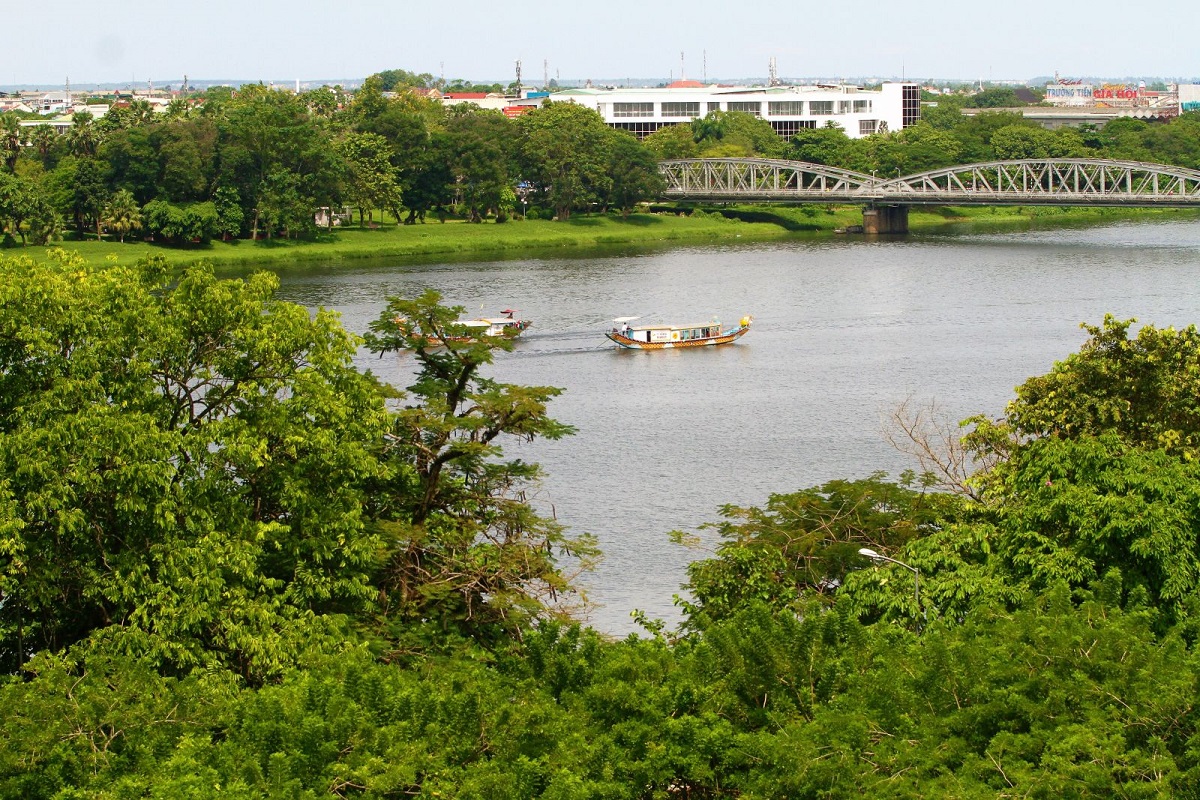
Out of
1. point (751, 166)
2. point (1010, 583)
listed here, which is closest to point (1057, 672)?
point (1010, 583)

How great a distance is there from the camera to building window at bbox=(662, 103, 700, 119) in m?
163

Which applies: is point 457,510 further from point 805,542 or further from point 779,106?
point 779,106

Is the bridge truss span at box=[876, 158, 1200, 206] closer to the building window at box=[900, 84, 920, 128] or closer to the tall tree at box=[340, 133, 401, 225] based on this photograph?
the tall tree at box=[340, 133, 401, 225]

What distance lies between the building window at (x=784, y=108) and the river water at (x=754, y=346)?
5483cm

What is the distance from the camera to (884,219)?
368ft

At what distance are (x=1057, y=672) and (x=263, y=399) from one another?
12.1 meters

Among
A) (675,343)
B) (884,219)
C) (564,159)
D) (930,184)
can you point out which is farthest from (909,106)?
(675,343)

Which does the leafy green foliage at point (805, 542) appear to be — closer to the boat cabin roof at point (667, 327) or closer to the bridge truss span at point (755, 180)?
the boat cabin roof at point (667, 327)

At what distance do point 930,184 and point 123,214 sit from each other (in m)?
54.5

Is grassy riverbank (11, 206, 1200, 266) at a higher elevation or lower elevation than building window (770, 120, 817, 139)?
lower

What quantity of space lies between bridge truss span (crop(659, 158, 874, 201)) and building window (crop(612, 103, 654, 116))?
37.8 meters

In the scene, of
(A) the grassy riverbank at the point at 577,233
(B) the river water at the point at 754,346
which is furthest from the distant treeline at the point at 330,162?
(B) the river water at the point at 754,346

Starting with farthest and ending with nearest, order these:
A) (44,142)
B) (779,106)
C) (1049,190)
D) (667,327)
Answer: (779,106) < (1049,190) < (44,142) < (667,327)

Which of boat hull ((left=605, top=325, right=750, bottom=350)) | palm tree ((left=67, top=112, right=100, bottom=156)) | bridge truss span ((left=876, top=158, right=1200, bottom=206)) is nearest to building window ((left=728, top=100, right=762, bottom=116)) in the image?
bridge truss span ((left=876, top=158, right=1200, bottom=206))
